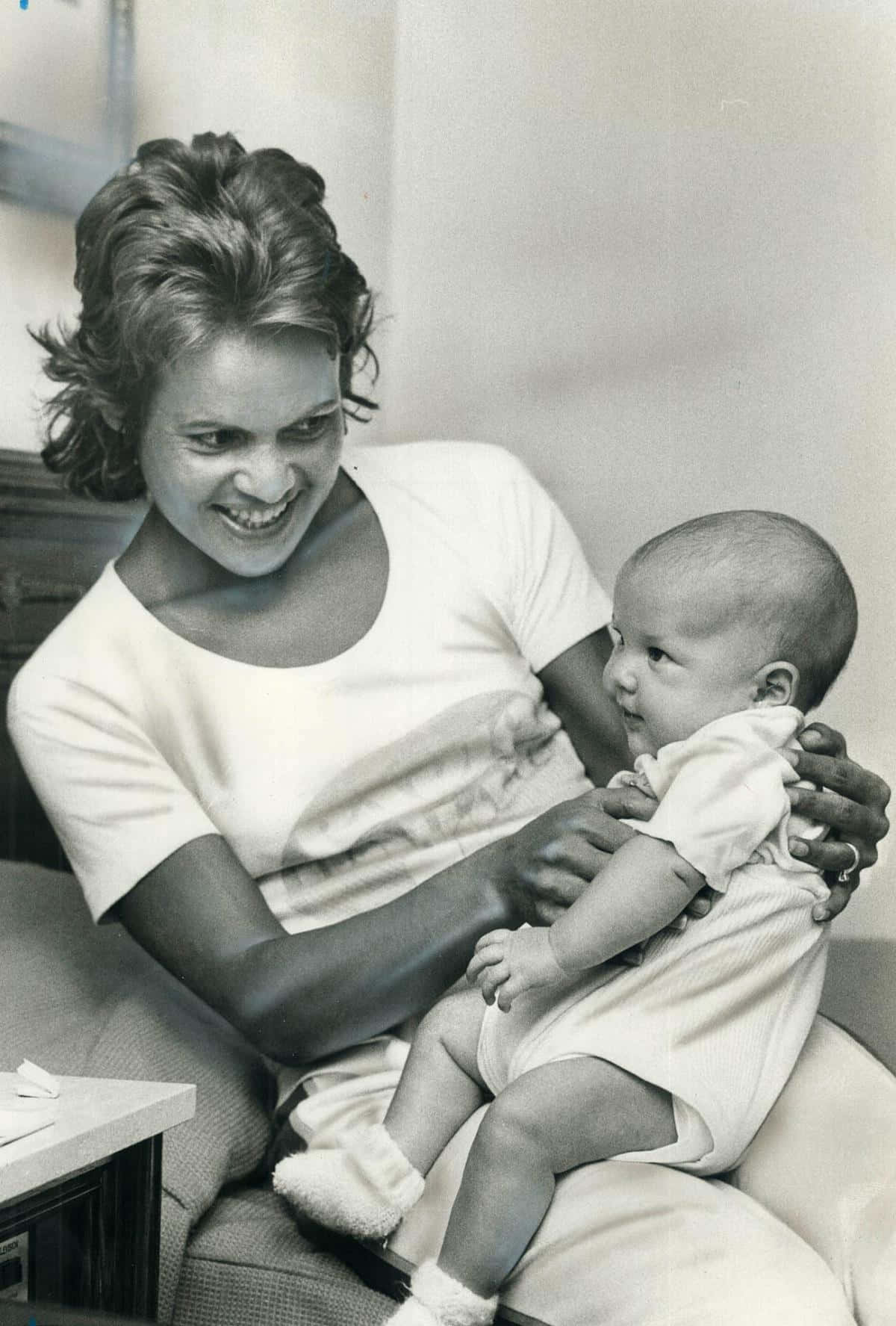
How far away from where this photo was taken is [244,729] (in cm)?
144

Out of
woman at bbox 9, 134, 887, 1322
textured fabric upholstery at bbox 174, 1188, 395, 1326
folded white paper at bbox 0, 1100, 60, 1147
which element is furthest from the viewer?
woman at bbox 9, 134, 887, 1322

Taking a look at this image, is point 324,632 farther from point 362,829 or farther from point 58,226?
point 58,226

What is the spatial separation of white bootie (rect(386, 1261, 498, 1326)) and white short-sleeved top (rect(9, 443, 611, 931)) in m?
0.35

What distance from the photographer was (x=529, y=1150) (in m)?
1.20

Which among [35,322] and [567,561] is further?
[35,322]

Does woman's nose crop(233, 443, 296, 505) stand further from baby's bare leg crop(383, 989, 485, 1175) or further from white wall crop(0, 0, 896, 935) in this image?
baby's bare leg crop(383, 989, 485, 1175)

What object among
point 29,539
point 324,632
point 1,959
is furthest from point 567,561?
point 1,959

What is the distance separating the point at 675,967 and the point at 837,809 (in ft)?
0.66

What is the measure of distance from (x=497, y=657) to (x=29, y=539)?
55 centimetres

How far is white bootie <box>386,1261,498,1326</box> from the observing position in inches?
47.1

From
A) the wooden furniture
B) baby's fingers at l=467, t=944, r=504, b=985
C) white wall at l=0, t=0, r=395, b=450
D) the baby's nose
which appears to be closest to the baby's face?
the baby's nose

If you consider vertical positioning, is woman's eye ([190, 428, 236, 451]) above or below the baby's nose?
above

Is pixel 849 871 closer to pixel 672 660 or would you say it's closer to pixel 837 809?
pixel 837 809

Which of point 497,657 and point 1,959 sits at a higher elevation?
point 497,657
